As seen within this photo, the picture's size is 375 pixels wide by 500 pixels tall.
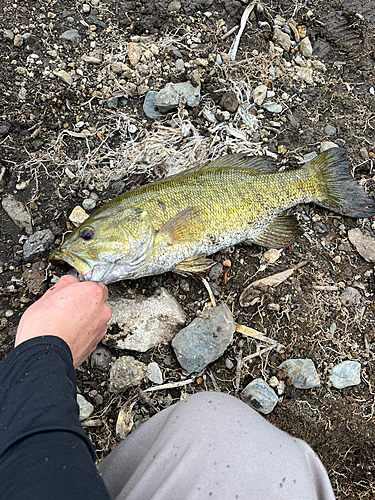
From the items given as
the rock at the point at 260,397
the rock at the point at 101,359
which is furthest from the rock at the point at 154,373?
the rock at the point at 260,397

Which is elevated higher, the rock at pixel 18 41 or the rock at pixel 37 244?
the rock at pixel 18 41

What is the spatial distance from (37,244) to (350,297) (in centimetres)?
306

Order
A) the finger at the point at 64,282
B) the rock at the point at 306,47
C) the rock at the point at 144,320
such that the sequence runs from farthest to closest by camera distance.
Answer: the rock at the point at 306,47 < the rock at the point at 144,320 < the finger at the point at 64,282

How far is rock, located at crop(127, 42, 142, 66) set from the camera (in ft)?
13.3

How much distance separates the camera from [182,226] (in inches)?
131

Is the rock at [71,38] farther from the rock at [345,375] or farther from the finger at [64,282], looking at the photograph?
the rock at [345,375]

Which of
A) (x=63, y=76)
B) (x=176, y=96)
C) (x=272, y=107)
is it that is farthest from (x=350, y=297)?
(x=63, y=76)

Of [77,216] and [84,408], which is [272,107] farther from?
[84,408]

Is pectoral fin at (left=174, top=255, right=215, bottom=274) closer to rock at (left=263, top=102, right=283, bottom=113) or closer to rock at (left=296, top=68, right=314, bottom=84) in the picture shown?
rock at (left=263, top=102, right=283, bottom=113)

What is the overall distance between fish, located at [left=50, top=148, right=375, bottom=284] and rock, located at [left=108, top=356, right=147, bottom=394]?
0.72m

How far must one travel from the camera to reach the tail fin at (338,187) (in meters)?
3.79

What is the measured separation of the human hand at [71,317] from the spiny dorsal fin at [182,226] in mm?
856

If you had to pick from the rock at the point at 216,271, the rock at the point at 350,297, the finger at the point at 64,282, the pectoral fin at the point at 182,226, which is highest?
the finger at the point at 64,282

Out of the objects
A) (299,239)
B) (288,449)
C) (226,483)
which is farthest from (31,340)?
(299,239)
